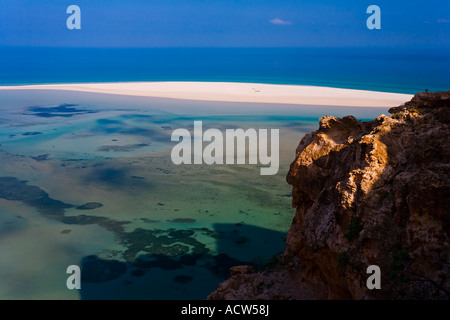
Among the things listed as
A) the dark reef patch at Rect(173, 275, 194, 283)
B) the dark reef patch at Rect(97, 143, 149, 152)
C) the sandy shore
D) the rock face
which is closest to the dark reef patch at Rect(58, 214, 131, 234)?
the dark reef patch at Rect(173, 275, 194, 283)

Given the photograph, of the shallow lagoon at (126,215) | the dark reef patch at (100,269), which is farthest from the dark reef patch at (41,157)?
the dark reef patch at (100,269)

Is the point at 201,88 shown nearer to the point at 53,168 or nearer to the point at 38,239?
the point at 53,168

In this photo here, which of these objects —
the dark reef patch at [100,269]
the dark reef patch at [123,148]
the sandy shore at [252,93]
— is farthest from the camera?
the sandy shore at [252,93]

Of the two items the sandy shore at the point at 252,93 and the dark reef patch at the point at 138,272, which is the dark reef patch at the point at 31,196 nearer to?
the dark reef patch at the point at 138,272

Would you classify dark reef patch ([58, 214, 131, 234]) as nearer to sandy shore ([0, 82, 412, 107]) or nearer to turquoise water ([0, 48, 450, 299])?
turquoise water ([0, 48, 450, 299])

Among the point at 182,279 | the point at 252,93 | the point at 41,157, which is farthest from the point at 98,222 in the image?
the point at 252,93
